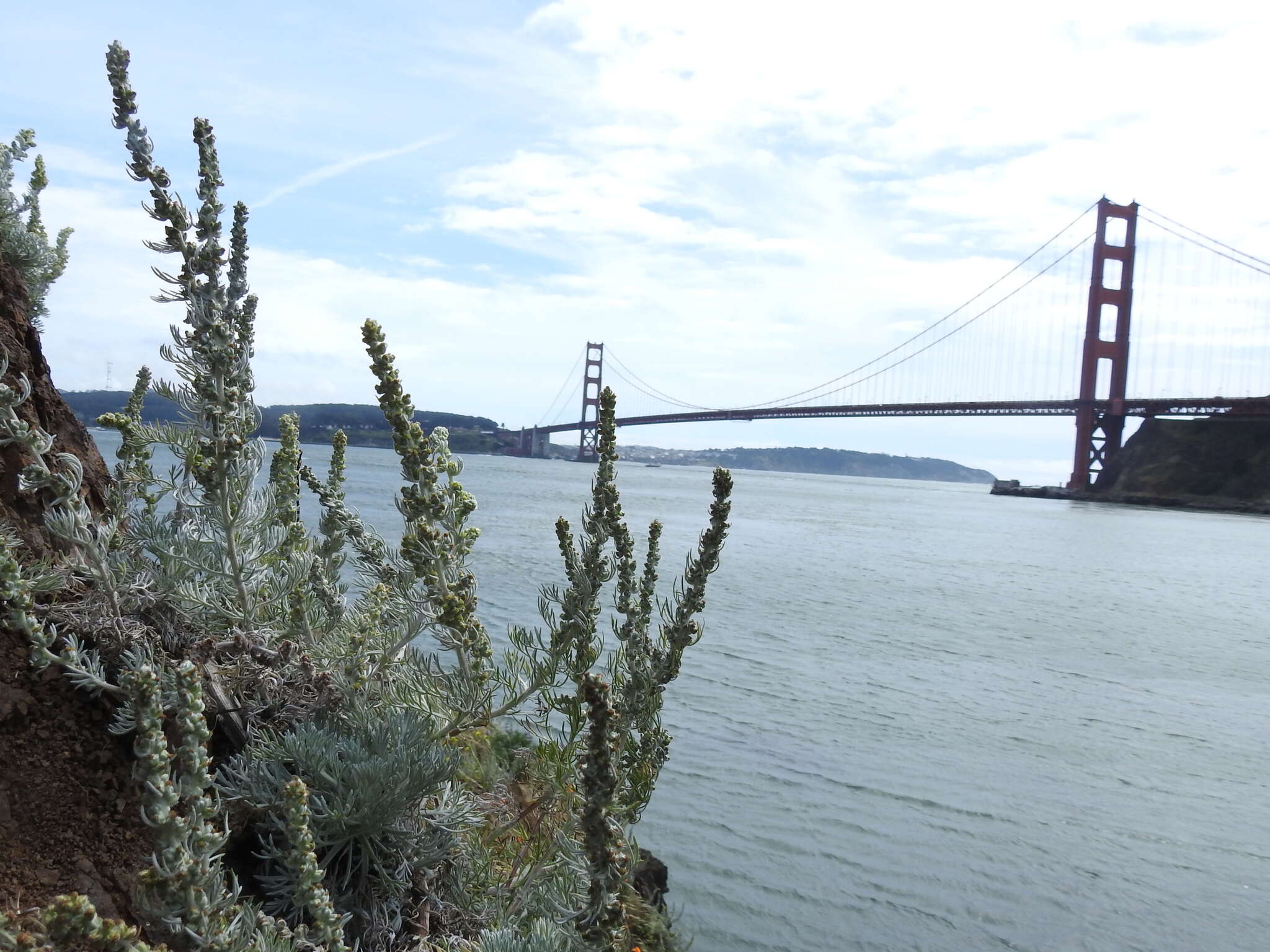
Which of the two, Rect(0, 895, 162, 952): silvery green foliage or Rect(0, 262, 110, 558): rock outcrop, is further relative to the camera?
Rect(0, 262, 110, 558): rock outcrop

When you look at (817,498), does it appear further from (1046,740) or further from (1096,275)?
(1046,740)

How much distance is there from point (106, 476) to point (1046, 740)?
8393 mm

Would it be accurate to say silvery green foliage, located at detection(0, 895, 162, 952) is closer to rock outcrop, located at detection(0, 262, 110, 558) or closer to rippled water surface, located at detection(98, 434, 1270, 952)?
rock outcrop, located at detection(0, 262, 110, 558)

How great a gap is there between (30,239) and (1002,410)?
60.0 metres

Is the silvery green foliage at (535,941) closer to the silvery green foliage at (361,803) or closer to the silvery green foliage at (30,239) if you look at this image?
the silvery green foliage at (361,803)

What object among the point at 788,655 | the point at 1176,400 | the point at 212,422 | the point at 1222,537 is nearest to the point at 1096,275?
the point at 1176,400

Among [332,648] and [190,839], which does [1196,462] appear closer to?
[332,648]

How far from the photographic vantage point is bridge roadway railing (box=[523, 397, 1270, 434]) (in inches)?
2288

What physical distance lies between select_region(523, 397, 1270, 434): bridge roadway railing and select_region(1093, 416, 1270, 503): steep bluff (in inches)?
167

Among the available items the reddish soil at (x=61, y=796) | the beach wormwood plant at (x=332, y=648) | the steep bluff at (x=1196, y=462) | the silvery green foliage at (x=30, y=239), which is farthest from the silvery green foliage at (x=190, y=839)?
the steep bluff at (x=1196, y=462)

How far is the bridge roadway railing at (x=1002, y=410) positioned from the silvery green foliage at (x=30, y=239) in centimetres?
5660

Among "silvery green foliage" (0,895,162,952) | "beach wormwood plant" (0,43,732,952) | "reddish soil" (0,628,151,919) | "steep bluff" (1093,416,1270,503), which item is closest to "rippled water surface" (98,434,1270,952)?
"beach wormwood plant" (0,43,732,952)

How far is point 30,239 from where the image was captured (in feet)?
16.0

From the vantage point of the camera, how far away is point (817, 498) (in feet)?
225
